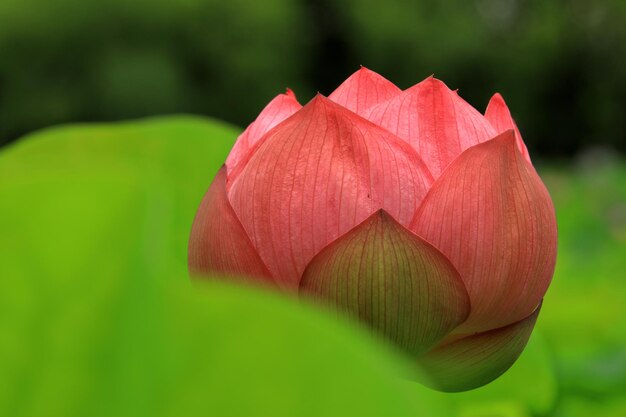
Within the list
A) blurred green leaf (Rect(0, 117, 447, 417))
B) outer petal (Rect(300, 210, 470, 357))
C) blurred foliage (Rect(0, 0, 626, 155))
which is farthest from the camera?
blurred foliage (Rect(0, 0, 626, 155))

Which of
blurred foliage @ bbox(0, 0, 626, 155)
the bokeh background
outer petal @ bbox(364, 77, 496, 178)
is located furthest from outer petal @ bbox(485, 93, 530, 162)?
blurred foliage @ bbox(0, 0, 626, 155)

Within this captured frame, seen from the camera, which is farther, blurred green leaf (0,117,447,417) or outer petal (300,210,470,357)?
outer petal (300,210,470,357)

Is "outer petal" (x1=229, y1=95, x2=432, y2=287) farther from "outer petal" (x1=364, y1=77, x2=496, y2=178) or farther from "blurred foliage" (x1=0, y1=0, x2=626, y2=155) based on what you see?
"blurred foliage" (x1=0, y1=0, x2=626, y2=155)

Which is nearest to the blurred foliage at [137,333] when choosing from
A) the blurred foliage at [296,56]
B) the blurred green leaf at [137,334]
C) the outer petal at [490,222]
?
the blurred green leaf at [137,334]

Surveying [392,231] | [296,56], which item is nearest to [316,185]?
[392,231]

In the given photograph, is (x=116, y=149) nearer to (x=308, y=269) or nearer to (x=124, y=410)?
(x=308, y=269)

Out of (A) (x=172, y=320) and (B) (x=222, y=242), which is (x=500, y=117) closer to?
(B) (x=222, y=242)

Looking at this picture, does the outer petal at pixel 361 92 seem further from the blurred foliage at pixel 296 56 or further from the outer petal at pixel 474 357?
the blurred foliage at pixel 296 56

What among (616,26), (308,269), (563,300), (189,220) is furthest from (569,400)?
(616,26)
